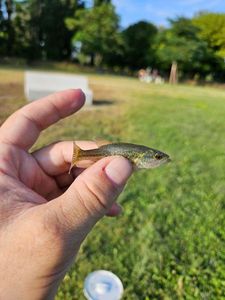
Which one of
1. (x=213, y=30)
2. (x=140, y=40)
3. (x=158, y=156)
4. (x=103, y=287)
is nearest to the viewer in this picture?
(x=158, y=156)

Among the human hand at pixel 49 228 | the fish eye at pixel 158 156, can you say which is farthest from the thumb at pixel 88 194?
the fish eye at pixel 158 156

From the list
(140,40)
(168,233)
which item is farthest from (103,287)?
(140,40)

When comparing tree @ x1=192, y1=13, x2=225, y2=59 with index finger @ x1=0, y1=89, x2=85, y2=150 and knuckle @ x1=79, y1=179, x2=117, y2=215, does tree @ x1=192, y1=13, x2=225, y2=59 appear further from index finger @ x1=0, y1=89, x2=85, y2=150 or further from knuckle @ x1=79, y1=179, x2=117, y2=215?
knuckle @ x1=79, y1=179, x2=117, y2=215

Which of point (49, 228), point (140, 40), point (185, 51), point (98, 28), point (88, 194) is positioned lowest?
point (185, 51)

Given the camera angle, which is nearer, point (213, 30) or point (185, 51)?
point (185, 51)

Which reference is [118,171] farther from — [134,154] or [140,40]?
[140,40]

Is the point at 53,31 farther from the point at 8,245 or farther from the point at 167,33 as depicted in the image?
the point at 8,245

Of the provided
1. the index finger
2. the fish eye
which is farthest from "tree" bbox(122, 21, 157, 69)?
the fish eye

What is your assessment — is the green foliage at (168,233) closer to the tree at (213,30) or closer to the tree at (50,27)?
the tree at (50,27)

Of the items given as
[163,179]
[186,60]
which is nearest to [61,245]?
[163,179]
